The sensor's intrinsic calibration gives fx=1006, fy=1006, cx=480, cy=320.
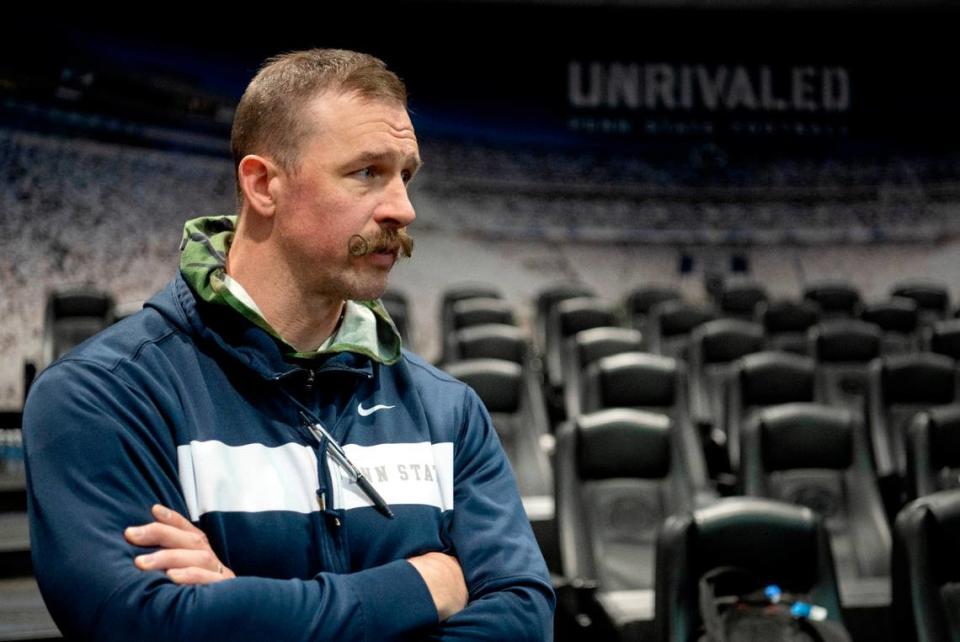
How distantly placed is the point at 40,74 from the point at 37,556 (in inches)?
241

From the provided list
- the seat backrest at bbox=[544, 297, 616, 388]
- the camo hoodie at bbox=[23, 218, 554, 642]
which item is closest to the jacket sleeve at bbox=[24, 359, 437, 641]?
the camo hoodie at bbox=[23, 218, 554, 642]

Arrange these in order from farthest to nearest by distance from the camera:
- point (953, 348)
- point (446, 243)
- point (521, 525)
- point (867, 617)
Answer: point (446, 243)
point (953, 348)
point (867, 617)
point (521, 525)

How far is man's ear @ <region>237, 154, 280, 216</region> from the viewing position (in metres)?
1.13

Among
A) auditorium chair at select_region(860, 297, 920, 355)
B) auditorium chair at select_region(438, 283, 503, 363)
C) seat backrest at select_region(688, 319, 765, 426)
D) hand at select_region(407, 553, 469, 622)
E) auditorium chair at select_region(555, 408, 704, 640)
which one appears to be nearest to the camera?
hand at select_region(407, 553, 469, 622)

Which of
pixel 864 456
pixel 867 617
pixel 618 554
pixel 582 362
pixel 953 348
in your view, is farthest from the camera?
pixel 953 348

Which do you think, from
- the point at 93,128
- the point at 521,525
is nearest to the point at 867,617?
the point at 521,525

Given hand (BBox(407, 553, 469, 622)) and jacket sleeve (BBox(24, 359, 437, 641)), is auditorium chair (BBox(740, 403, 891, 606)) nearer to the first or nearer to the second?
hand (BBox(407, 553, 469, 622))

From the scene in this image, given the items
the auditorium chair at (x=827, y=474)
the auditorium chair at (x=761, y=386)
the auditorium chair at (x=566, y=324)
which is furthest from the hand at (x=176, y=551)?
the auditorium chair at (x=566, y=324)

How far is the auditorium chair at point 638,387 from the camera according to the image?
3926mm

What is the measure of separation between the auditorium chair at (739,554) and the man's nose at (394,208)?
1.22m

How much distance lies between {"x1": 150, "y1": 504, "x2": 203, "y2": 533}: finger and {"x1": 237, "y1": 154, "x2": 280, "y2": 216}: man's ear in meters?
0.34

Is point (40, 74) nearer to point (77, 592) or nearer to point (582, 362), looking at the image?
point (582, 362)

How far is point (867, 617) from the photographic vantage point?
2.64m

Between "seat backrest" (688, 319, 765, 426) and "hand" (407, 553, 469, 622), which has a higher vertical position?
"hand" (407, 553, 469, 622)
